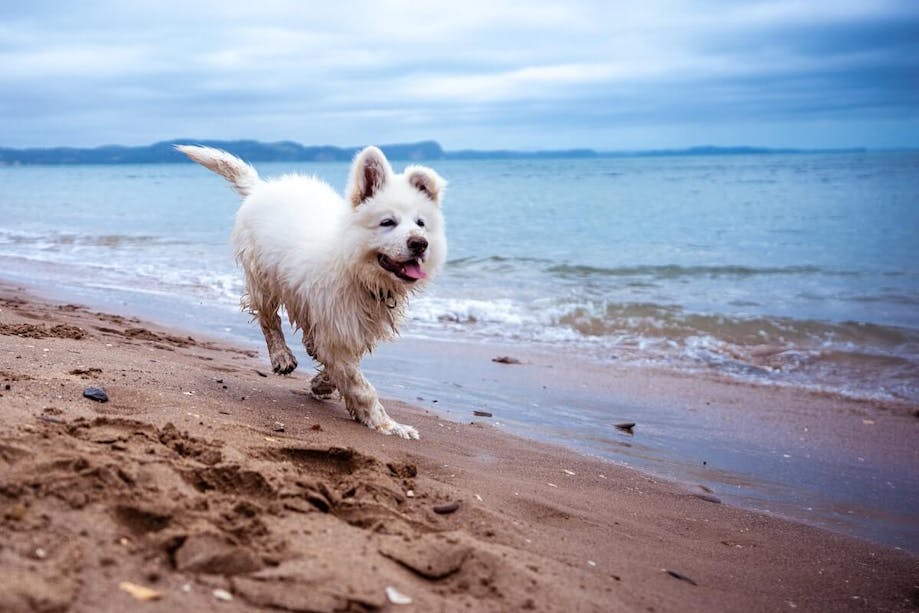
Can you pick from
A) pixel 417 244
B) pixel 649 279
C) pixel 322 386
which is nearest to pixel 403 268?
pixel 417 244

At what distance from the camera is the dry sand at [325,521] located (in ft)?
8.31

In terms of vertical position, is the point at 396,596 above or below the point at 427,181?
below

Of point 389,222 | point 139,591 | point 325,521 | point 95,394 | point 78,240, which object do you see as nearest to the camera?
point 139,591

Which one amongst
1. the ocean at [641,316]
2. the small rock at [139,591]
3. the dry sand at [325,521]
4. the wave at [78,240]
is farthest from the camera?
the wave at [78,240]

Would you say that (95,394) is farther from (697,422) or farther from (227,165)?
(697,422)

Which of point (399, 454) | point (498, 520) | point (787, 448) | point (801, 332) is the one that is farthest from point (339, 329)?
point (801, 332)

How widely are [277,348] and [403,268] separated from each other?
1.48 metres

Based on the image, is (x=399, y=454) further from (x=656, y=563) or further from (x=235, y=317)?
(x=235, y=317)

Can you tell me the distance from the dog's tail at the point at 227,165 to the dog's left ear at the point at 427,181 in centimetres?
166

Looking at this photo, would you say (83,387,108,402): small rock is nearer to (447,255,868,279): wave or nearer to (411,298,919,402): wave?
(411,298,919,402): wave

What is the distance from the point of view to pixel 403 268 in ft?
17.1

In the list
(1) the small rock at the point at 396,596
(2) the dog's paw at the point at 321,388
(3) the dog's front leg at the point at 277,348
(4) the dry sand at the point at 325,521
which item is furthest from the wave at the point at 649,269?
(1) the small rock at the point at 396,596

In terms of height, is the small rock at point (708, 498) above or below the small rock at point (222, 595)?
below

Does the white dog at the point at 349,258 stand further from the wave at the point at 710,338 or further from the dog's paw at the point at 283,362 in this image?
the wave at the point at 710,338
